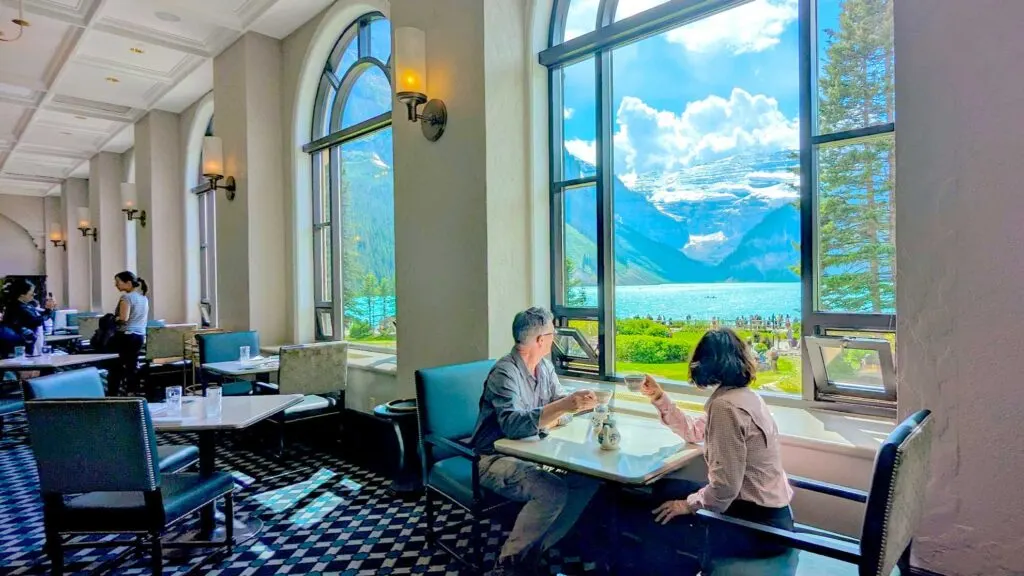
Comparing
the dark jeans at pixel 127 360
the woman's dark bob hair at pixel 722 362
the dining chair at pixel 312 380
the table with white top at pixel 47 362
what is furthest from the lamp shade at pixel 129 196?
the woman's dark bob hair at pixel 722 362

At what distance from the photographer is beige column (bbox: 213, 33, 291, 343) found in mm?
5699

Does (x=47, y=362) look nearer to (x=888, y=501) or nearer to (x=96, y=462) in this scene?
(x=96, y=462)

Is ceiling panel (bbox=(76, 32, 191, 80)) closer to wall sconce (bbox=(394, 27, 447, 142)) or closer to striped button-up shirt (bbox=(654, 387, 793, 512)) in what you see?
wall sconce (bbox=(394, 27, 447, 142))

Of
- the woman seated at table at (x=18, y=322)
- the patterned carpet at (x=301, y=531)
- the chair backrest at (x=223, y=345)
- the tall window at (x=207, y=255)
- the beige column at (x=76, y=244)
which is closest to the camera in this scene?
the patterned carpet at (x=301, y=531)

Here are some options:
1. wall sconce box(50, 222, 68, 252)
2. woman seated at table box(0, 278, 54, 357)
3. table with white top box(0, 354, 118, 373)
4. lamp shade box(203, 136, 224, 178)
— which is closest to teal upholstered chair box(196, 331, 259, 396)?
table with white top box(0, 354, 118, 373)

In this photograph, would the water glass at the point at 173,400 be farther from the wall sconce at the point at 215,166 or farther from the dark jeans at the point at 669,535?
the wall sconce at the point at 215,166

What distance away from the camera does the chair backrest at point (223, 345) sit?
477 cm

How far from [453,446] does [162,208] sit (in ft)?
24.7

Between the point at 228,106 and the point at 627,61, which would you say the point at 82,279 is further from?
the point at 627,61

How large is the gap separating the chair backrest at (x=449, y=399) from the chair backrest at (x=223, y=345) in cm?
297

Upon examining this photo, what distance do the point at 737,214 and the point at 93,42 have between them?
669 centimetres

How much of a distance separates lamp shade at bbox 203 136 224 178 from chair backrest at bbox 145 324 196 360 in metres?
1.90

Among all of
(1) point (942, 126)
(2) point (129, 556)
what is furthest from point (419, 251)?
(1) point (942, 126)

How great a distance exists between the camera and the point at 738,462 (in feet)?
5.72
